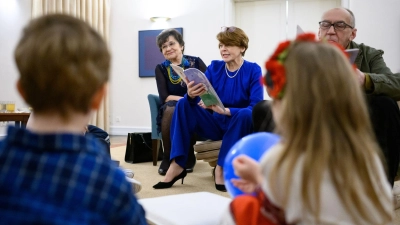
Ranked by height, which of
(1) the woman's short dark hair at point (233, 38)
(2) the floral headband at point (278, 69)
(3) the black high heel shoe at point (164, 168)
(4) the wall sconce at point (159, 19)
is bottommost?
(3) the black high heel shoe at point (164, 168)

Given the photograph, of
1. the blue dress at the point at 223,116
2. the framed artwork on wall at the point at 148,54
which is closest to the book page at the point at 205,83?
the blue dress at the point at 223,116

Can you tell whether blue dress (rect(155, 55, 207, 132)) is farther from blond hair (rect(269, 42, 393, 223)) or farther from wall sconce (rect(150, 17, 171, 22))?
wall sconce (rect(150, 17, 171, 22))

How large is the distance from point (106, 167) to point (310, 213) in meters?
0.39

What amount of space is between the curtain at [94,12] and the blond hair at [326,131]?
4800 mm

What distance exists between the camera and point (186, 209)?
143 cm

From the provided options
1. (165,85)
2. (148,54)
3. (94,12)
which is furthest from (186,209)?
(94,12)

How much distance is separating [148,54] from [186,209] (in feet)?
16.1

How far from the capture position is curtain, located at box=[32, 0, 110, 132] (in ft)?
17.3

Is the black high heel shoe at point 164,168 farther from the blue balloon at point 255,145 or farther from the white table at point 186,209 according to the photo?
the blue balloon at point 255,145

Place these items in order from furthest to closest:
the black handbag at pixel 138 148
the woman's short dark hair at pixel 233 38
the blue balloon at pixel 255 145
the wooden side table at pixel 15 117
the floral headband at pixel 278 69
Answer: the wooden side table at pixel 15 117, the black handbag at pixel 138 148, the woman's short dark hair at pixel 233 38, the blue balloon at pixel 255 145, the floral headband at pixel 278 69

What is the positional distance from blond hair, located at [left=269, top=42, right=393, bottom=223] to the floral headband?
17mm

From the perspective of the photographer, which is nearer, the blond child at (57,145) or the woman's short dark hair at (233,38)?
the blond child at (57,145)

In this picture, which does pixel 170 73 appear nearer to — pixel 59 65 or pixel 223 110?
pixel 223 110

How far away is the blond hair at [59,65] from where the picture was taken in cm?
72
